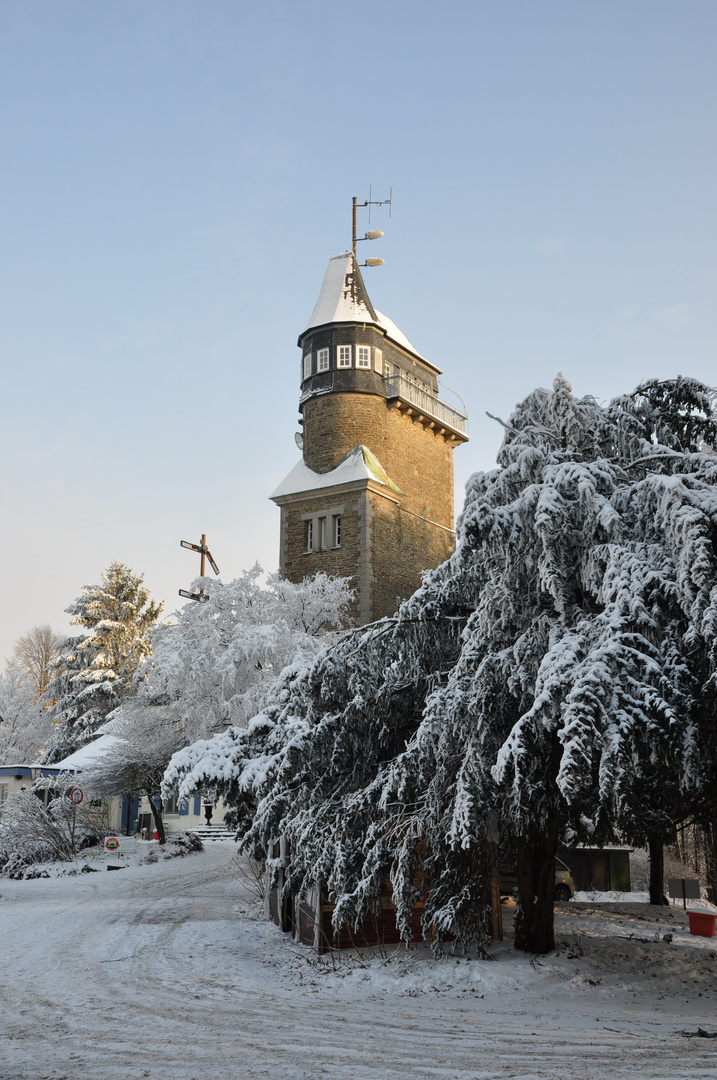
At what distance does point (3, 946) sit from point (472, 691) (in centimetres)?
730

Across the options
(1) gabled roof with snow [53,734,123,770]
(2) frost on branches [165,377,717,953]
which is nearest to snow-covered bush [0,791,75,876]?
(1) gabled roof with snow [53,734,123,770]

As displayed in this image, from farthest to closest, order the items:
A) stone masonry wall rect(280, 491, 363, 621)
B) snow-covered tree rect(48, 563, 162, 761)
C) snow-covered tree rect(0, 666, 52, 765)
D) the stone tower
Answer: snow-covered tree rect(0, 666, 52, 765), snow-covered tree rect(48, 563, 162, 761), the stone tower, stone masonry wall rect(280, 491, 363, 621)

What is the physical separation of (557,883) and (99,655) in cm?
2943

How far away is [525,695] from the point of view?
8.95 metres

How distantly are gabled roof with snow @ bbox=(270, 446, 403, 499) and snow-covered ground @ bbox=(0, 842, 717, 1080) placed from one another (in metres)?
19.0

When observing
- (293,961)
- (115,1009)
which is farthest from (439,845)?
(115,1009)

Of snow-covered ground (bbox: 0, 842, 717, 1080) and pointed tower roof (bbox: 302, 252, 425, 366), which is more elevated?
pointed tower roof (bbox: 302, 252, 425, 366)

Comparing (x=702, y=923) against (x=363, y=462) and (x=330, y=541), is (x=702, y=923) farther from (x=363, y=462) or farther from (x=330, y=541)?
(x=363, y=462)

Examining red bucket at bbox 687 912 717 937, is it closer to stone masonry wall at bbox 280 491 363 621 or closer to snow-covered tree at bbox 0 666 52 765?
stone masonry wall at bbox 280 491 363 621

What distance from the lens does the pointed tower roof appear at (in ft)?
111

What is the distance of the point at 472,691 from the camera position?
9164mm

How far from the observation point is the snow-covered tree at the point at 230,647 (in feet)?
74.6

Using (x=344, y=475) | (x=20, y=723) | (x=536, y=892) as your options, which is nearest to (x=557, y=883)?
(x=536, y=892)

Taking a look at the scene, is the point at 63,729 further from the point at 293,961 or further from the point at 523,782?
the point at 523,782
